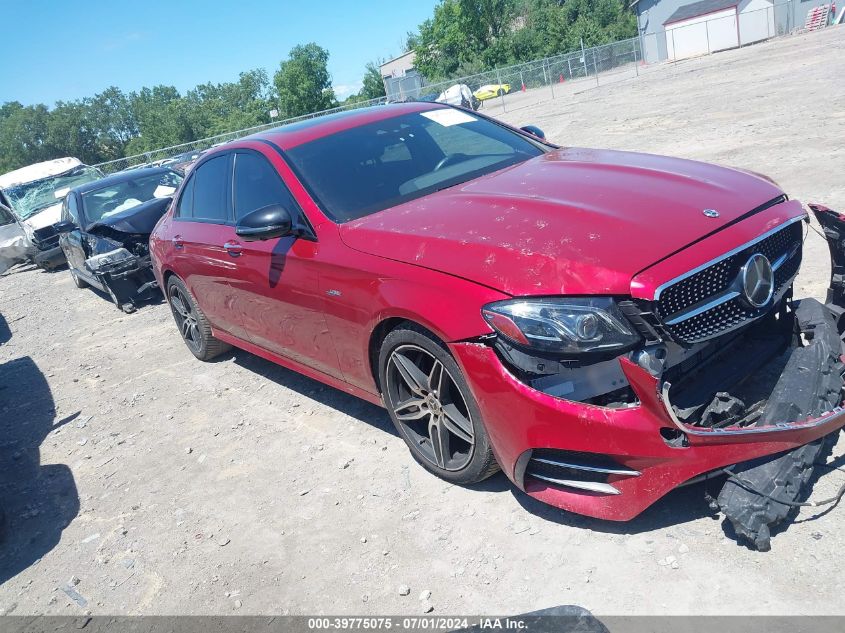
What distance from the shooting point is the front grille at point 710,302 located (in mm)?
2701

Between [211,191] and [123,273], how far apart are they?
4593 mm

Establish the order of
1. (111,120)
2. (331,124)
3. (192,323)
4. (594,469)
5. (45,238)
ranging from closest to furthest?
(594,469)
(331,124)
(192,323)
(45,238)
(111,120)

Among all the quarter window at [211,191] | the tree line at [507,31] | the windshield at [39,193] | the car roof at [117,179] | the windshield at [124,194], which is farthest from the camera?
the tree line at [507,31]

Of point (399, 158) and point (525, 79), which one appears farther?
point (525, 79)

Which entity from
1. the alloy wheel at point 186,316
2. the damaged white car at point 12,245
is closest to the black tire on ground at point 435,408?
the alloy wheel at point 186,316

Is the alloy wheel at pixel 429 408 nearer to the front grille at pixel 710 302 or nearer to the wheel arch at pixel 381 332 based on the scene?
the wheel arch at pixel 381 332

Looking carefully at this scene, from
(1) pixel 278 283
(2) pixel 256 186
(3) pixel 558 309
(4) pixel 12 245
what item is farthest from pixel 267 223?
(4) pixel 12 245

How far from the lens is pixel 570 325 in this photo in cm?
268

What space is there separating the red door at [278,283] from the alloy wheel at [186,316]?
54.3 inches

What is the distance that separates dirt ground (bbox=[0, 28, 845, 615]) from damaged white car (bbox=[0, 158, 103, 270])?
849 centimetres

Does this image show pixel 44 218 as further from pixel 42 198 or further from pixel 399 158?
pixel 399 158

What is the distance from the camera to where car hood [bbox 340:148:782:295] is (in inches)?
109

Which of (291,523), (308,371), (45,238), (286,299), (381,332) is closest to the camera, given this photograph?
(381,332)

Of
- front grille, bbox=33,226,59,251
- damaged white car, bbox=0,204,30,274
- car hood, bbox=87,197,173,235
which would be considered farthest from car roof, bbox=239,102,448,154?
damaged white car, bbox=0,204,30,274
